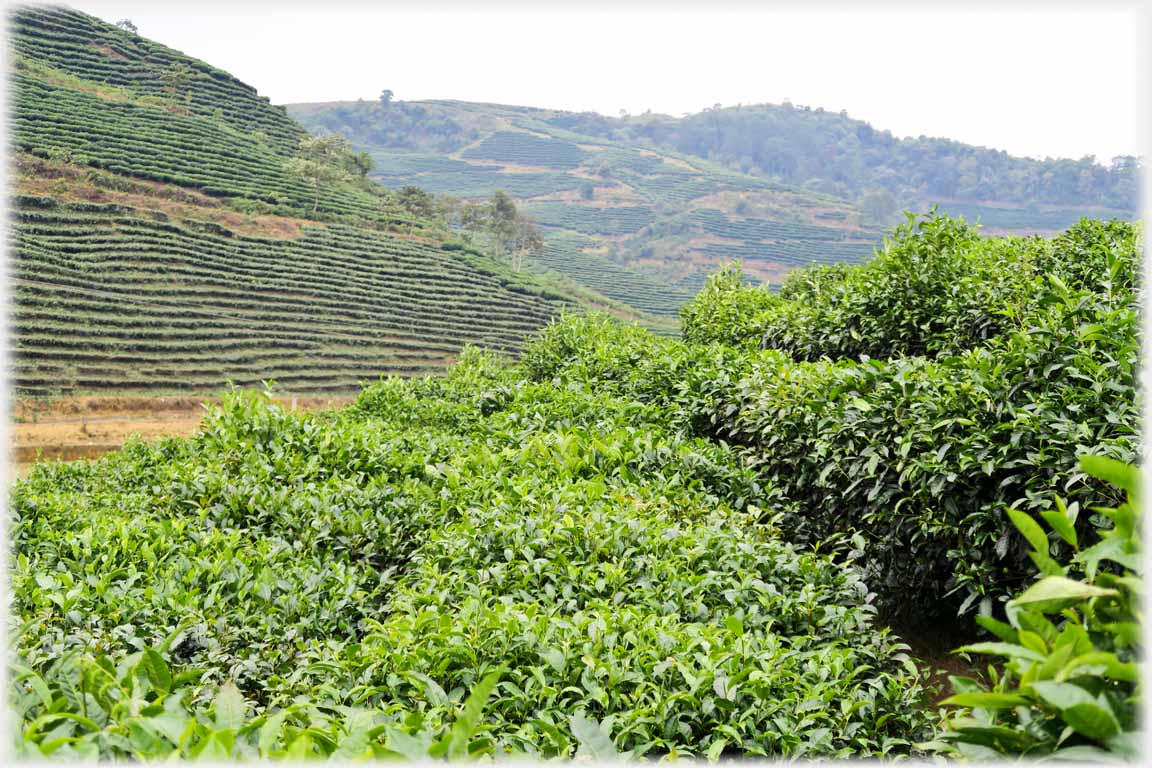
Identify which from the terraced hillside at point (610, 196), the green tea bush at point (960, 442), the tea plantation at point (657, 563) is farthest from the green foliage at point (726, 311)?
the terraced hillside at point (610, 196)

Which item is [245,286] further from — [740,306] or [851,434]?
[851,434]

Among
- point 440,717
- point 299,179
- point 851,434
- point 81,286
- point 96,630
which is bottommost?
point 81,286

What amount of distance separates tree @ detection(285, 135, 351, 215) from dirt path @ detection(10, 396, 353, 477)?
17343 mm

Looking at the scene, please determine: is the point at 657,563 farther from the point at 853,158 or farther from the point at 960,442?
the point at 853,158

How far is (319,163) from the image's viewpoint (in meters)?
42.9

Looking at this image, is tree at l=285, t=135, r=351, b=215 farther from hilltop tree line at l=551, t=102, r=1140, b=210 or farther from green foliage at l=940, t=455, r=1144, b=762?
hilltop tree line at l=551, t=102, r=1140, b=210

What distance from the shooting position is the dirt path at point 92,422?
18438 mm

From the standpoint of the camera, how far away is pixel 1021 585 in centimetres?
243

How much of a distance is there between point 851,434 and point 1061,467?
0.82 metres

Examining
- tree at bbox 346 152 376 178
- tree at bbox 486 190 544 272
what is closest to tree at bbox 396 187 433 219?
tree at bbox 346 152 376 178

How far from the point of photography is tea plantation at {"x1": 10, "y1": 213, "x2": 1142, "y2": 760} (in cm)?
98

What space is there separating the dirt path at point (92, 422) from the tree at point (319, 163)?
17.3 m

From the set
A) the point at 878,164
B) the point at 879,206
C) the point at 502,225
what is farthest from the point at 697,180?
the point at 502,225

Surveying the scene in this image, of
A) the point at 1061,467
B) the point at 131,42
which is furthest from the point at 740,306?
the point at 131,42
